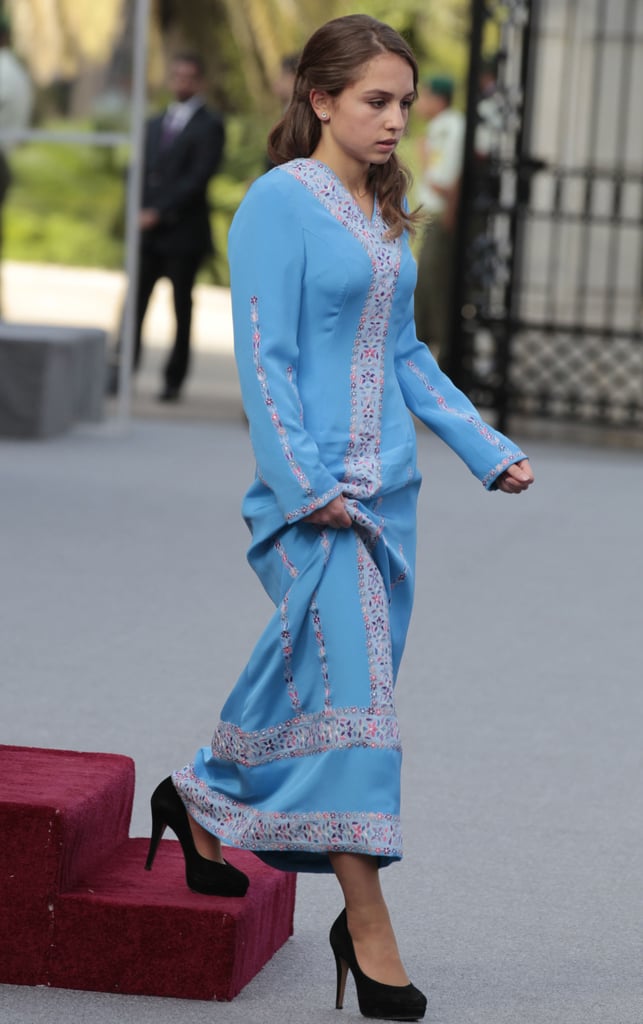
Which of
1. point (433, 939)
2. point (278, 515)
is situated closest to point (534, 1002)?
point (433, 939)

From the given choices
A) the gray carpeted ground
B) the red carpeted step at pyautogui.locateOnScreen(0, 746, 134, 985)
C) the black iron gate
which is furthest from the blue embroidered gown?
the black iron gate

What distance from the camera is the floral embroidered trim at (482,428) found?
3.39 m

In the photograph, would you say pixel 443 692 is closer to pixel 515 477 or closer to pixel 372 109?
pixel 515 477

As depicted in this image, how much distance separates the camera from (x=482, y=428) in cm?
343

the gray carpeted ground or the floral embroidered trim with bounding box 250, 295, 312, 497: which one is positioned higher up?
the floral embroidered trim with bounding box 250, 295, 312, 497

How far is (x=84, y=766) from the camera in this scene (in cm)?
360

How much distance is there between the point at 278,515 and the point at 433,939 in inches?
35.2

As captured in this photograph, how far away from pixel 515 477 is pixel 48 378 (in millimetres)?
6911

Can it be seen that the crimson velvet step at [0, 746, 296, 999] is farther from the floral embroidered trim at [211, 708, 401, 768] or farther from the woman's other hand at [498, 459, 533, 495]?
the woman's other hand at [498, 459, 533, 495]

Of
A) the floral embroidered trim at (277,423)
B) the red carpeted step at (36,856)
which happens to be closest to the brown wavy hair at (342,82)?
the floral embroidered trim at (277,423)

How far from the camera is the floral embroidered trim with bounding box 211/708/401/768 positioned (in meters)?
3.14

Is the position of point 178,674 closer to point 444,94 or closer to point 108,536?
point 108,536

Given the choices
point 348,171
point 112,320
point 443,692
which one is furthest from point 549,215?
point 348,171

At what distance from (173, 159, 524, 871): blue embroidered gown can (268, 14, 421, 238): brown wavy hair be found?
46 millimetres
